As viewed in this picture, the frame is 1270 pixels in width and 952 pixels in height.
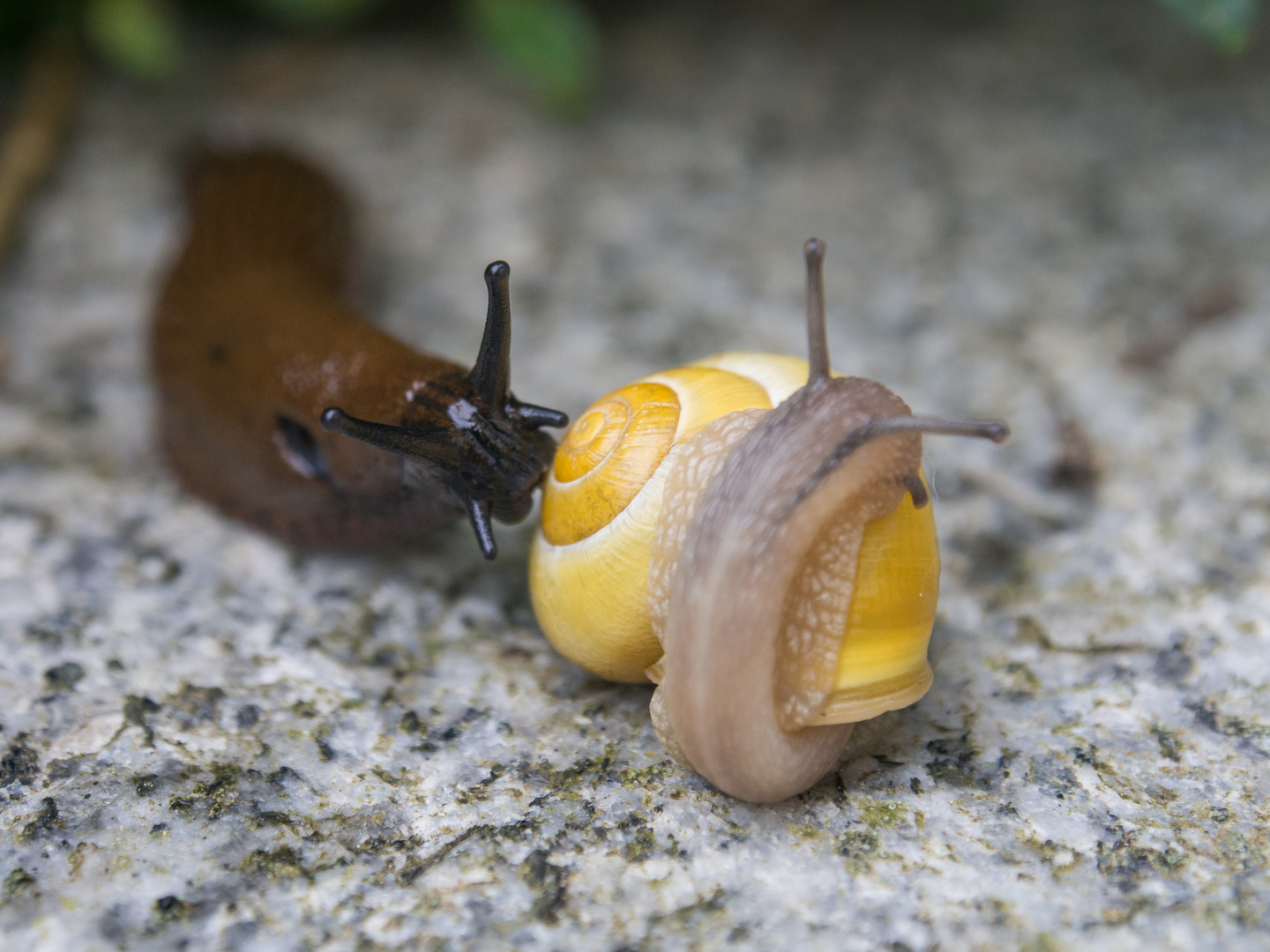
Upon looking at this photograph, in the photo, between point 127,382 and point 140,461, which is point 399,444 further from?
point 127,382

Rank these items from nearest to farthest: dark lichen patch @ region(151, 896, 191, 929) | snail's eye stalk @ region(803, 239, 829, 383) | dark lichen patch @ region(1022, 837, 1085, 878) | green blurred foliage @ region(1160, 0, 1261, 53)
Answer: dark lichen patch @ region(151, 896, 191, 929)
dark lichen patch @ region(1022, 837, 1085, 878)
snail's eye stalk @ region(803, 239, 829, 383)
green blurred foliage @ region(1160, 0, 1261, 53)

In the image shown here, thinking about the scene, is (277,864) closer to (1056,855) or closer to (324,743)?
(324,743)

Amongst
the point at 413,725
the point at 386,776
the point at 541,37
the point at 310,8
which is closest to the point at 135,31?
the point at 310,8

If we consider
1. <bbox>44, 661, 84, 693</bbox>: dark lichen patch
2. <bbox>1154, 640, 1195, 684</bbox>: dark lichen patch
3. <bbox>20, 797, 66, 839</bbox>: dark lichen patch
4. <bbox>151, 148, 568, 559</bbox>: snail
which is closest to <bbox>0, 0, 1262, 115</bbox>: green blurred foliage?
<bbox>151, 148, 568, 559</bbox>: snail

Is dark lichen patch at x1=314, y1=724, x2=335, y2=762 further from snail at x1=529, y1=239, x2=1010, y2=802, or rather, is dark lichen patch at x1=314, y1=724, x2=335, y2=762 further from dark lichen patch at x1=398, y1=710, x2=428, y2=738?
snail at x1=529, y1=239, x2=1010, y2=802

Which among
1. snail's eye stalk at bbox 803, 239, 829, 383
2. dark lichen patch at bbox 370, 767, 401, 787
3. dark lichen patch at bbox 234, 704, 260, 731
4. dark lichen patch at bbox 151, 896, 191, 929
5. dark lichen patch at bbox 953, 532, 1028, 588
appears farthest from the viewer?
dark lichen patch at bbox 953, 532, 1028, 588

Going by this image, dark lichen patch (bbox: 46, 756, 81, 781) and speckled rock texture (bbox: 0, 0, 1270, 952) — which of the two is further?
dark lichen patch (bbox: 46, 756, 81, 781)
